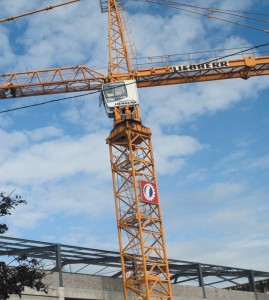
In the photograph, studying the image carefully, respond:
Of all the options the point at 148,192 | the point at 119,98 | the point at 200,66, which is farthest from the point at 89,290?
the point at 200,66

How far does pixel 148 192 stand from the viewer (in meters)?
48.7

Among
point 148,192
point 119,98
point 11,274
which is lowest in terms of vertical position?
point 11,274

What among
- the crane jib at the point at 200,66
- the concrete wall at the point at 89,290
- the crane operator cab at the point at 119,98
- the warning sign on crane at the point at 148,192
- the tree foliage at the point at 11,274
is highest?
the crane jib at the point at 200,66

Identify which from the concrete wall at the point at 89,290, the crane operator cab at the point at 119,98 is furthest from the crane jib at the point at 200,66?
the concrete wall at the point at 89,290

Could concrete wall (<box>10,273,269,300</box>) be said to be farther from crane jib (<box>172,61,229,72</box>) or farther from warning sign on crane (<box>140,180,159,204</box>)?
crane jib (<box>172,61,229,72</box>)

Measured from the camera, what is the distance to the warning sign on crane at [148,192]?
1891 inches

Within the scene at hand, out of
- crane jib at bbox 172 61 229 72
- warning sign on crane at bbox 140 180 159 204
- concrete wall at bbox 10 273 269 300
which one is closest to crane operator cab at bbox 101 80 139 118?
crane jib at bbox 172 61 229 72

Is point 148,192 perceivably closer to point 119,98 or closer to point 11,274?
point 119,98

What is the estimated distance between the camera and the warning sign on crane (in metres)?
48.0

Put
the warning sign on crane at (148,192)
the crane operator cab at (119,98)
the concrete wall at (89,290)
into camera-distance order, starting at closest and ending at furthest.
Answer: the concrete wall at (89,290), the warning sign on crane at (148,192), the crane operator cab at (119,98)

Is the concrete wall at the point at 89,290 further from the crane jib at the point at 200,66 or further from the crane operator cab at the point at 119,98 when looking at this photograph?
the crane jib at the point at 200,66

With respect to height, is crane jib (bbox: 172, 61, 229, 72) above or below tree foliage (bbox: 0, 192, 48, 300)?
above

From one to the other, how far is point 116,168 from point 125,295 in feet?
→ 38.5

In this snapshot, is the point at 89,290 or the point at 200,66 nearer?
the point at 89,290
